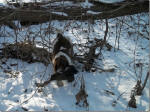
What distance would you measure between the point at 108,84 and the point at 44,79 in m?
1.05

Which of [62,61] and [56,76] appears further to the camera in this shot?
[62,61]

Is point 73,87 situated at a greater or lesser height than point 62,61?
lesser

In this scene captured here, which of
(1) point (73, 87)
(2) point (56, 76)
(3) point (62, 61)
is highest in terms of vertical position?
(3) point (62, 61)

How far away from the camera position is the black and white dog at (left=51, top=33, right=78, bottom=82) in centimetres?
318

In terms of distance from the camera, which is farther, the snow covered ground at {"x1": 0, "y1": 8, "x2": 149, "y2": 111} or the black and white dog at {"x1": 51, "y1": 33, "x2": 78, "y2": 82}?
the black and white dog at {"x1": 51, "y1": 33, "x2": 78, "y2": 82}

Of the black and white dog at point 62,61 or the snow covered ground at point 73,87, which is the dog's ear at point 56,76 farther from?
the snow covered ground at point 73,87

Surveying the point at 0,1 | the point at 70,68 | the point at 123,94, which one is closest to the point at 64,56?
the point at 70,68

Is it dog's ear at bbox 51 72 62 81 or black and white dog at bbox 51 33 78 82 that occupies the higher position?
black and white dog at bbox 51 33 78 82

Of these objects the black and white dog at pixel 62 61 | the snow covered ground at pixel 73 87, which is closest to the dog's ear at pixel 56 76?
the black and white dog at pixel 62 61

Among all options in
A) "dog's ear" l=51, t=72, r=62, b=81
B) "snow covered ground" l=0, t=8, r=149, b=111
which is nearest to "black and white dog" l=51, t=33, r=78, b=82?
"dog's ear" l=51, t=72, r=62, b=81

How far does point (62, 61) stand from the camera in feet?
11.2

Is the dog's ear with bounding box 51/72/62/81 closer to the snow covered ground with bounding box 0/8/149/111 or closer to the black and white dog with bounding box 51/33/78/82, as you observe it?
the black and white dog with bounding box 51/33/78/82

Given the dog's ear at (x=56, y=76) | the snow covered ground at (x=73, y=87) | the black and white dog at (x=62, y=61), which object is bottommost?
the snow covered ground at (x=73, y=87)

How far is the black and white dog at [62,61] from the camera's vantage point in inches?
125
